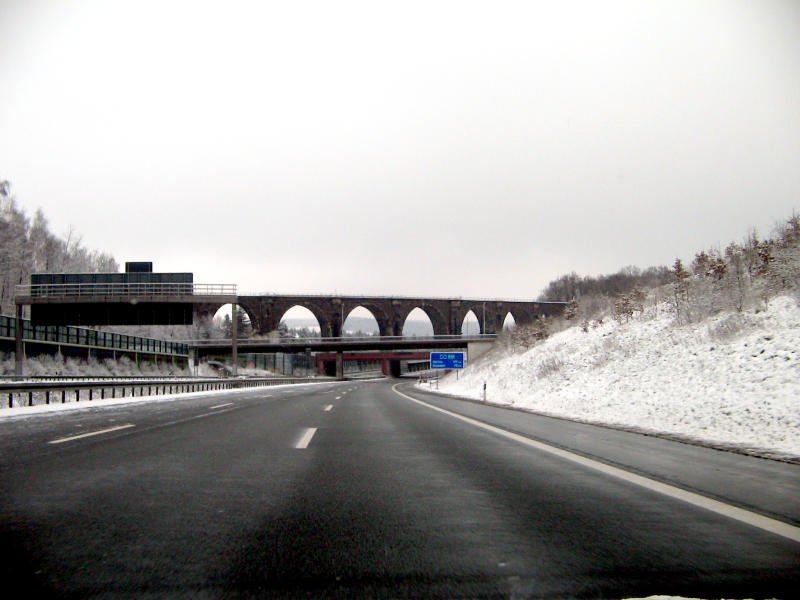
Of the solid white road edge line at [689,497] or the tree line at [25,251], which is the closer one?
the solid white road edge line at [689,497]

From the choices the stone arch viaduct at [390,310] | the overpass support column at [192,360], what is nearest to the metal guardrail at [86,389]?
the overpass support column at [192,360]

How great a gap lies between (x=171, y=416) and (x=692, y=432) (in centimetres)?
1166

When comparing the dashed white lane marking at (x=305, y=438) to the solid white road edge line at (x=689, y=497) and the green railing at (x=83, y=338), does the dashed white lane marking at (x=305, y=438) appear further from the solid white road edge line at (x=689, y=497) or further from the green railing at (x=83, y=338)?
the green railing at (x=83, y=338)

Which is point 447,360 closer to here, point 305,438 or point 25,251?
point 305,438

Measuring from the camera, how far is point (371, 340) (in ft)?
251

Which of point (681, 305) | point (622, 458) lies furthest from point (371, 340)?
point (622, 458)

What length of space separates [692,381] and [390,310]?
91.4 m

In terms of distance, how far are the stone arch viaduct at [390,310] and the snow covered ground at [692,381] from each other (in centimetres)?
7506

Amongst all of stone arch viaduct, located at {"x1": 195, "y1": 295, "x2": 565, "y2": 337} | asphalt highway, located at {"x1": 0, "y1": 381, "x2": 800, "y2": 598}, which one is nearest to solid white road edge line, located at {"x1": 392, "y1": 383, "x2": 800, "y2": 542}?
asphalt highway, located at {"x1": 0, "y1": 381, "x2": 800, "y2": 598}

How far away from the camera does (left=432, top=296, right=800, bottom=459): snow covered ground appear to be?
1038cm

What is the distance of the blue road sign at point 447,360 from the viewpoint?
4669 cm

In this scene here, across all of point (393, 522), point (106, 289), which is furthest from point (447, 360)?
point (393, 522)

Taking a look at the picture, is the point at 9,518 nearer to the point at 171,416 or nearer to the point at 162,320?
the point at 171,416

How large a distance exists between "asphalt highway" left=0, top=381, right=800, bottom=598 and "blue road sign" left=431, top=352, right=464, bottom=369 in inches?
1509
